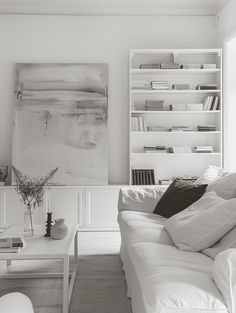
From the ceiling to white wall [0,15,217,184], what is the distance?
0.26 feet

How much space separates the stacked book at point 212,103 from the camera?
5367 millimetres

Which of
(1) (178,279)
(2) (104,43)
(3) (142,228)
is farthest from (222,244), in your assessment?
(2) (104,43)

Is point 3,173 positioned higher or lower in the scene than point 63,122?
lower

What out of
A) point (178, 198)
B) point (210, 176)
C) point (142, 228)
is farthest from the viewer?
point (210, 176)

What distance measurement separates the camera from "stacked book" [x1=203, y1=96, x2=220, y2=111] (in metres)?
5.37

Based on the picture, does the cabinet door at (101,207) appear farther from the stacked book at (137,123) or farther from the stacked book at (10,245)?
the stacked book at (10,245)

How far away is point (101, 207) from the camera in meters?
5.19

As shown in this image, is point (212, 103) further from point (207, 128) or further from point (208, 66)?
point (208, 66)

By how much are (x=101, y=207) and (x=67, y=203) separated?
1.42ft

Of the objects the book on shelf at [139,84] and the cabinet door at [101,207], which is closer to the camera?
the cabinet door at [101,207]

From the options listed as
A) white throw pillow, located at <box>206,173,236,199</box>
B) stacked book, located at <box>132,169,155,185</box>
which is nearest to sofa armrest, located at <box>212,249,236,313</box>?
white throw pillow, located at <box>206,173,236,199</box>

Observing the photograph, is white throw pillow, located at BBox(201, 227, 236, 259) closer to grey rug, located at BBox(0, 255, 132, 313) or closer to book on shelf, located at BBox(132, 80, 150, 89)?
grey rug, located at BBox(0, 255, 132, 313)

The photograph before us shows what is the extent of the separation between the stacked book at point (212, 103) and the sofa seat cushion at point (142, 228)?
2304 mm

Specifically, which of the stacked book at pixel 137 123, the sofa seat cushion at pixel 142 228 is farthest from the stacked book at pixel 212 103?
the sofa seat cushion at pixel 142 228
